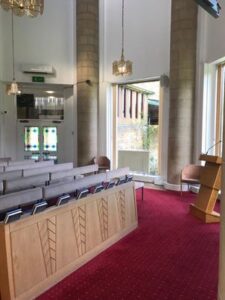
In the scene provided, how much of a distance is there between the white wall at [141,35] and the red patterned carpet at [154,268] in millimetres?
4313

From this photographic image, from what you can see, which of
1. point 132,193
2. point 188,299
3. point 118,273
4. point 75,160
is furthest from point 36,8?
point 75,160

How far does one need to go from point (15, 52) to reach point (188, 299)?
7477mm

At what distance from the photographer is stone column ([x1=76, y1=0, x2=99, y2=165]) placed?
304 inches

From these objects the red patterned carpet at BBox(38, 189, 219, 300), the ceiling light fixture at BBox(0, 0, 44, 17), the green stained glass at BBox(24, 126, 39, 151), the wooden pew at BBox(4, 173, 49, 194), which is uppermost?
the ceiling light fixture at BBox(0, 0, 44, 17)

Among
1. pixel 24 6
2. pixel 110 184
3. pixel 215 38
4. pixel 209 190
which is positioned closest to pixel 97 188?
pixel 110 184

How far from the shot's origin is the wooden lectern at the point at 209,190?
4340 millimetres

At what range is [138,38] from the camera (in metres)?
7.34

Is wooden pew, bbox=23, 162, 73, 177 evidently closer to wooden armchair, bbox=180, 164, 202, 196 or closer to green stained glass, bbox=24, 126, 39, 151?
wooden armchair, bbox=180, 164, 202, 196

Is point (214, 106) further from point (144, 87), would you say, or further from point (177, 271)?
point (177, 271)

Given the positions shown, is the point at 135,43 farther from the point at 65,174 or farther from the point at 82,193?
the point at 82,193

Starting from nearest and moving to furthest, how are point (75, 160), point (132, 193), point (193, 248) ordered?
1. point (193, 248)
2. point (132, 193)
3. point (75, 160)

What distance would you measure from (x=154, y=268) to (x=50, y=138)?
665 centimetres

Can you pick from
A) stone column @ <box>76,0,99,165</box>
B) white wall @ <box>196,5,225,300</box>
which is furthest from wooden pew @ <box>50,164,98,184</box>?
white wall @ <box>196,5,225,300</box>

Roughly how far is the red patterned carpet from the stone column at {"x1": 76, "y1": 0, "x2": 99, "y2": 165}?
3.95m
